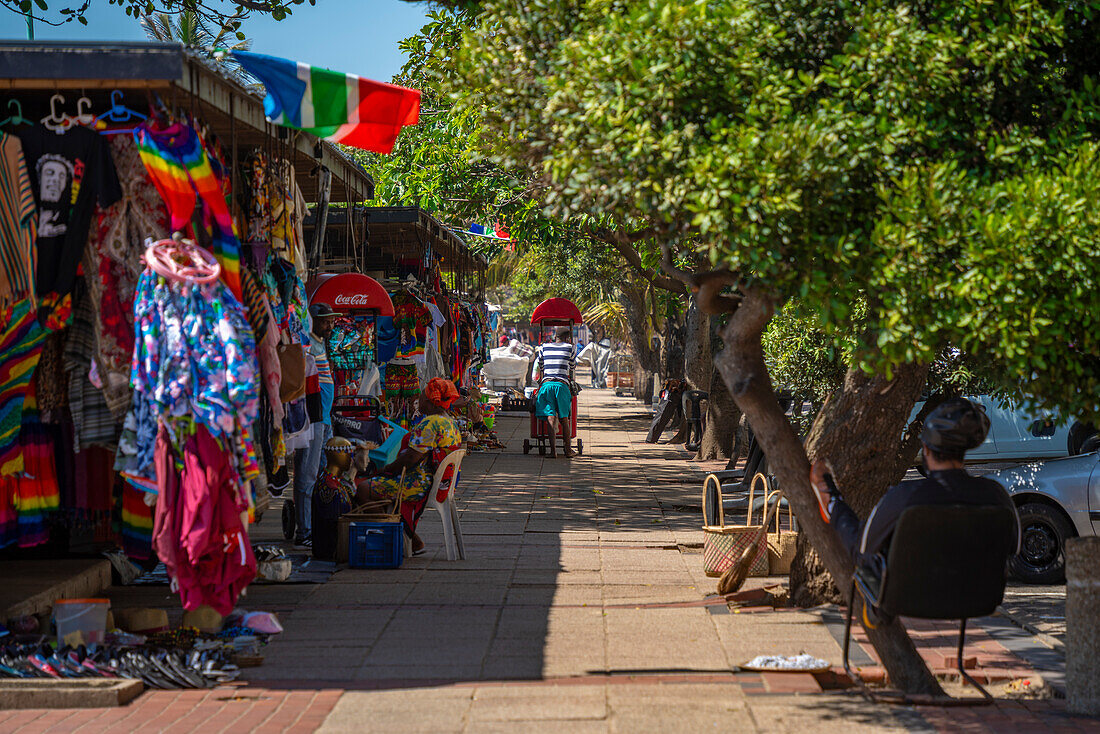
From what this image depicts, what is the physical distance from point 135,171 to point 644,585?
4616 millimetres

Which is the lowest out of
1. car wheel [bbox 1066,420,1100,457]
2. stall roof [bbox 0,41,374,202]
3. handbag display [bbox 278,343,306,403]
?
car wheel [bbox 1066,420,1100,457]

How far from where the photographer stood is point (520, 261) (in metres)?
44.2

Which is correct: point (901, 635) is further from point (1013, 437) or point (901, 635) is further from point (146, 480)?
point (1013, 437)

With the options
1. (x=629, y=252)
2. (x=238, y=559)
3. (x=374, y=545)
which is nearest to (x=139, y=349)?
(x=238, y=559)

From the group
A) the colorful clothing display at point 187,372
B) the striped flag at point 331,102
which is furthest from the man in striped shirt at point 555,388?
the colorful clothing display at point 187,372

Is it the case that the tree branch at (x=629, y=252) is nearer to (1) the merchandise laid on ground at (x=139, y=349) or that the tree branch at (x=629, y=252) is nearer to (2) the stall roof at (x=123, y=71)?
(1) the merchandise laid on ground at (x=139, y=349)

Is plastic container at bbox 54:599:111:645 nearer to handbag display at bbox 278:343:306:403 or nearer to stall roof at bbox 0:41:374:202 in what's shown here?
handbag display at bbox 278:343:306:403

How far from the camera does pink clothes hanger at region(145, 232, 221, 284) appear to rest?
5.90 metres

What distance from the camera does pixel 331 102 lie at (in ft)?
22.8

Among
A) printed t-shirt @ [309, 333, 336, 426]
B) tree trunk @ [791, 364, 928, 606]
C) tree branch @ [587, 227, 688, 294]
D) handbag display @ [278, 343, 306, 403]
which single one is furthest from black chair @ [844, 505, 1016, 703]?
tree branch @ [587, 227, 688, 294]

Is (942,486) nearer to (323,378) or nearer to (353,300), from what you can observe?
(323,378)

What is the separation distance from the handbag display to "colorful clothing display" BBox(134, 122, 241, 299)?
1.16 metres

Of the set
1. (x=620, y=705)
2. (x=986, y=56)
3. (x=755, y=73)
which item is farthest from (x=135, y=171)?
(x=986, y=56)

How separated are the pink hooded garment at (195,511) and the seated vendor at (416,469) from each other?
3.24 metres
